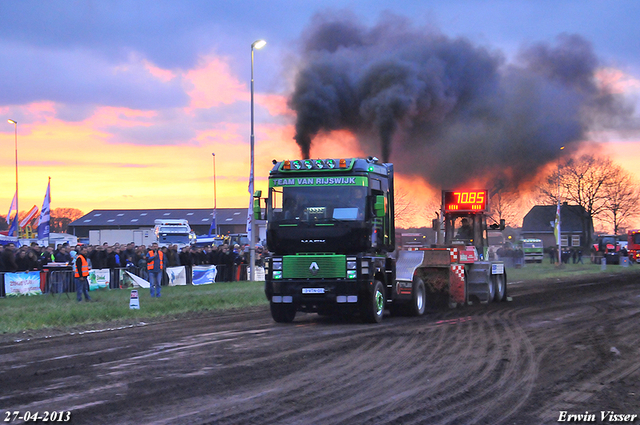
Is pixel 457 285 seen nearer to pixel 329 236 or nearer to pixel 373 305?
pixel 373 305

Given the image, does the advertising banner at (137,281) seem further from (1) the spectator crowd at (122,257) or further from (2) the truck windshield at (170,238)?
(2) the truck windshield at (170,238)

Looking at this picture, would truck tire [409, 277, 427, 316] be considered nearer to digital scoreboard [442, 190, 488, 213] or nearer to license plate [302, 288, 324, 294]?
license plate [302, 288, 324, 294]

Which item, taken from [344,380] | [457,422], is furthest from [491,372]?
[457,422]

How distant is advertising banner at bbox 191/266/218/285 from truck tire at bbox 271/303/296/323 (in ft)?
44.3

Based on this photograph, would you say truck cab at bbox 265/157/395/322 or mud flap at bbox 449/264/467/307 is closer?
truck cab at bbox 265/157/395/322

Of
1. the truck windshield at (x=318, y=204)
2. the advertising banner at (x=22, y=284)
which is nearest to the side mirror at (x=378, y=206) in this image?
the truck windshield at (x=318, y=204)

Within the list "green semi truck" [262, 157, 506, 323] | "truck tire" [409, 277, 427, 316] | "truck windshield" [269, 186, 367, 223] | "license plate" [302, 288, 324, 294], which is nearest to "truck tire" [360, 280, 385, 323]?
"green semi truck" [262, 157, 506, 323]

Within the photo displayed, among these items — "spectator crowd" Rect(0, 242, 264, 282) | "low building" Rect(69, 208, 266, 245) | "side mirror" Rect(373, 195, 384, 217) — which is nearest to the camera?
"side mirror" Rect(373, 195, 384, 217)

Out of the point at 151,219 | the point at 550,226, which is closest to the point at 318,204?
the point at 550,226

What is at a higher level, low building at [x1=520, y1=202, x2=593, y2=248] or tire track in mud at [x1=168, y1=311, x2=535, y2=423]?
low building at [x1=520, y1=202, x2=593, y2=248]

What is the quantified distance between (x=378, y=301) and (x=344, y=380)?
258 inches

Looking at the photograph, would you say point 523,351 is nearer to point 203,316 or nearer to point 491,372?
point 491,372

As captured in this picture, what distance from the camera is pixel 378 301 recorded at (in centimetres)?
1501

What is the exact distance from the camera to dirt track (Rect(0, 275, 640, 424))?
7008mm
